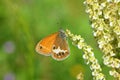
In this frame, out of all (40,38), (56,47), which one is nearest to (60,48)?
(56,47)

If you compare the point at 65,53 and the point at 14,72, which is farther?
the point at 14,72

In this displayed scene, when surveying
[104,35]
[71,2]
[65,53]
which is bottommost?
[104,35]

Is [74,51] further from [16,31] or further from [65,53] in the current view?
[65,53]

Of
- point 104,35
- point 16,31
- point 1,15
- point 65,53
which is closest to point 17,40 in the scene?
point 16,31

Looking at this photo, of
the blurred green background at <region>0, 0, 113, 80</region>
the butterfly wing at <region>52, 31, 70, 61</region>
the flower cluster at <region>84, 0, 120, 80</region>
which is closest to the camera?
the flower cluster at <region>84, 0, 120, 80</region>

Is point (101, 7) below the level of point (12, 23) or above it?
below

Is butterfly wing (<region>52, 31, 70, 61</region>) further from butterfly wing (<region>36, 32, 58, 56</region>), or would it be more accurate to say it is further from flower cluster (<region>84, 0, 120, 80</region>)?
flower cluster (<region>84, 0, 120, 80</region>)

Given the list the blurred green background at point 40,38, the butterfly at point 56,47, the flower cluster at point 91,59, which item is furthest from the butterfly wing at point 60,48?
the blurred green background at point 40,38

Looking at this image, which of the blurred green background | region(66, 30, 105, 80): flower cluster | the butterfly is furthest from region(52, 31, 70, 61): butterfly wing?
the blurred green background
